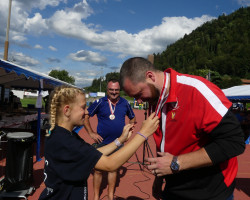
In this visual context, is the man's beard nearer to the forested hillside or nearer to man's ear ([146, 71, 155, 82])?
man's ear ([146, 71, 155, 82])

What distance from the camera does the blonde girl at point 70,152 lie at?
5.60 ft

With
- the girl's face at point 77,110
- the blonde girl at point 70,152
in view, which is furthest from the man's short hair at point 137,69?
the girl's face at point 77,110

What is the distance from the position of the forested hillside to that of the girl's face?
8161 centimetres

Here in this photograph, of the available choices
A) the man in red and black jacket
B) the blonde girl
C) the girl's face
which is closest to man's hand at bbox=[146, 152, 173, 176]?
the man in red and black jacket

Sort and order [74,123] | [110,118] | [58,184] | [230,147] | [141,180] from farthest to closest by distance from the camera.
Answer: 1. [141,180]
2. [110,118]
3. [74,123]
4. [58,184]
5. [230,147]

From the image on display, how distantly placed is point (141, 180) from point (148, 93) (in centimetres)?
415

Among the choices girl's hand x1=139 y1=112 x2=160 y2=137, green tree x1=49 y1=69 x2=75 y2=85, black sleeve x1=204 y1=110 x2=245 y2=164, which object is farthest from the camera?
green tree x1=49 y1=69 x2=75 y2=85

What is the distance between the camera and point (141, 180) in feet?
17.3

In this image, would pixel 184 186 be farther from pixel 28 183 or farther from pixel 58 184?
pixel 28 183

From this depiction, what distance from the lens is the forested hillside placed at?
95.6 m

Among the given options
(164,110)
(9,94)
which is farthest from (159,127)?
(9,94)

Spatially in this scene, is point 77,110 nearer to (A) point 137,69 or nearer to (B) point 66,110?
(B) point 66,110

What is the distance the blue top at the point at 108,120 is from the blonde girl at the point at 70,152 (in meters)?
2.07

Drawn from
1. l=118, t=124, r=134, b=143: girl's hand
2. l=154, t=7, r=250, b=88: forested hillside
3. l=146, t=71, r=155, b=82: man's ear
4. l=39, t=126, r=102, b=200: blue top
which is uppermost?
l=154, t=7, r=250, b=88: forested hillside
